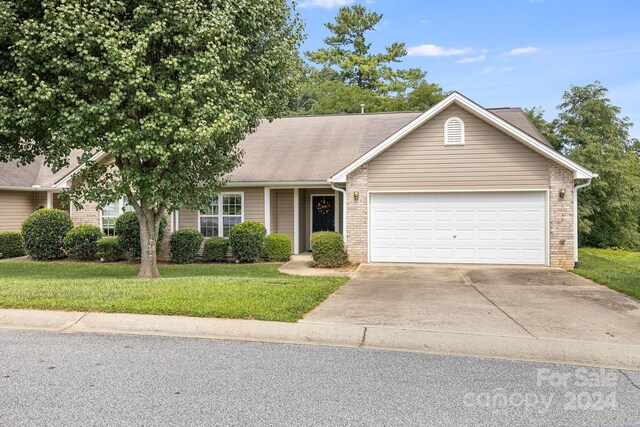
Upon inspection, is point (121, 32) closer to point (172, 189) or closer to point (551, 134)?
point (172, 189)

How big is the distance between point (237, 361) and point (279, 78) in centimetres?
805

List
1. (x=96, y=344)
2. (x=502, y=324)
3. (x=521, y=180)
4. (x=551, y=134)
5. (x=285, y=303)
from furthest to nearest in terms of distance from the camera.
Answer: (x=551, y=134) < (x=521, y=180) < (x=285, y=303) < (x=502, y=324) < (x=96, y=344)

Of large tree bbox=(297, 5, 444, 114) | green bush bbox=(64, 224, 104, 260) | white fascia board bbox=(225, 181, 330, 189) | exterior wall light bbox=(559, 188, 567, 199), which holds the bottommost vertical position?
green bush bbox=(64, 224, 104, 260)

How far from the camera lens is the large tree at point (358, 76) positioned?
106 ft

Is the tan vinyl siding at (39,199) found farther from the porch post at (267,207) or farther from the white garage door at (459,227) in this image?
the white garage door at (459,227)

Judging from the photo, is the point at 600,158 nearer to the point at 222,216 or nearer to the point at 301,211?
the point at 301,211

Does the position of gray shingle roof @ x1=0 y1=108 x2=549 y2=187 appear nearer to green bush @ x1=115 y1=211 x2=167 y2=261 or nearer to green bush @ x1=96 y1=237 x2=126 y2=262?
green bush @ x1=115 y1=211 x2=167 y2=261

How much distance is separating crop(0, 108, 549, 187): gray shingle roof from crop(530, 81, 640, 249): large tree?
873 centimetres

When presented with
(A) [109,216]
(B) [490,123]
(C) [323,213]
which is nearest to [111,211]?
(A) [109,216]

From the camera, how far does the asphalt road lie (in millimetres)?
3689

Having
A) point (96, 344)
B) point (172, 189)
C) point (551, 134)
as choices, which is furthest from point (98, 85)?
point (551, 134)

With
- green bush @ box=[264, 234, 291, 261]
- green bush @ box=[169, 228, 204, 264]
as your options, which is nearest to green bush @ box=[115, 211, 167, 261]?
green bush @ box=[169, 228, 204, 264]

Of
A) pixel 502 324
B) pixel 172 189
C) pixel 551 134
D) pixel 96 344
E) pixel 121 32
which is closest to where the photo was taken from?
pixel 96 344

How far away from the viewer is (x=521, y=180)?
41.5 feet
